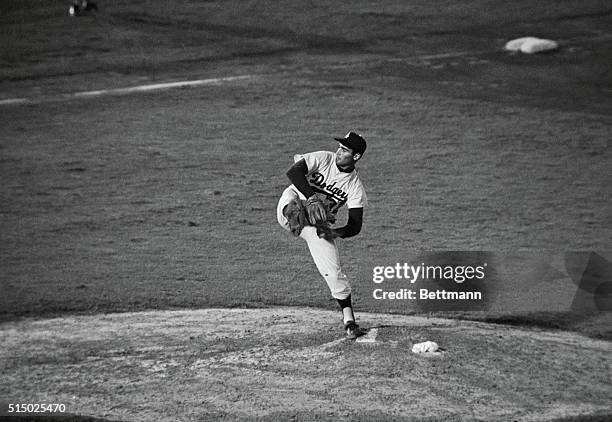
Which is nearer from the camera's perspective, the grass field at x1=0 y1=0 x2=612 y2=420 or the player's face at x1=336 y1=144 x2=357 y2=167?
the player's face at x1=336 y1=144 x2=357 y2=167

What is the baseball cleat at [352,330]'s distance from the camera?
727 cm

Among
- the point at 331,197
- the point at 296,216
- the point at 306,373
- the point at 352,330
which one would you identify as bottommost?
the point at 306,373

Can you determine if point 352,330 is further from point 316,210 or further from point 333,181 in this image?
point 333,181

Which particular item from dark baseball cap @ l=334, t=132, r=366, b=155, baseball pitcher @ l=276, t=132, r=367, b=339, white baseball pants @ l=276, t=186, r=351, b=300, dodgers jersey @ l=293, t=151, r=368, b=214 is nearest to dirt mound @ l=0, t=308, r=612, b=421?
white baseball pants @ l=276, t=186, r=351, b=300

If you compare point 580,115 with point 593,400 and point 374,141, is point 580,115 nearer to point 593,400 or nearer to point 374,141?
point 374,141

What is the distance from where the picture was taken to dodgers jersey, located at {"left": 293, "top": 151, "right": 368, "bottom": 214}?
7.39 m

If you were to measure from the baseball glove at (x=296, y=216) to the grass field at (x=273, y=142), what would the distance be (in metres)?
0.93

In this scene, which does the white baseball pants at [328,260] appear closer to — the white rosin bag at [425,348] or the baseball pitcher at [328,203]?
the baseball pitcher at [328,203]

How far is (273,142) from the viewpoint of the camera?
1362cm

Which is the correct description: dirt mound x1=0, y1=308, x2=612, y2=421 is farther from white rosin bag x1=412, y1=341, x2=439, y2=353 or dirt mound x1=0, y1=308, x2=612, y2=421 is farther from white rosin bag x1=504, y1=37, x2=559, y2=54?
white rosin bag x1=504, y1=37, x2=559, y2=54

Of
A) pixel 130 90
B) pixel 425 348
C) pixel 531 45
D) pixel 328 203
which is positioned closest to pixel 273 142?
pixel 130 90

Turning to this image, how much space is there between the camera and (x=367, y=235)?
35.8 feet

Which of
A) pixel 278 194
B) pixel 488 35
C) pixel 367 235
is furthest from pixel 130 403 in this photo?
pixel 488 35

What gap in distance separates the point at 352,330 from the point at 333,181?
120cm
